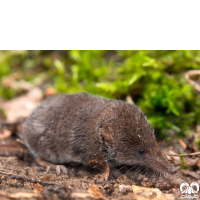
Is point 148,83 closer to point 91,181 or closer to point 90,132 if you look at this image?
point 90,132

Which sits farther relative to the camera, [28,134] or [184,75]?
[184,75]

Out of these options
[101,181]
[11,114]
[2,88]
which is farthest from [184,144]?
[2,88]

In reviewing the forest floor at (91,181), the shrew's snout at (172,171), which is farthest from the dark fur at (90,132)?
the forest floor at (91,181)

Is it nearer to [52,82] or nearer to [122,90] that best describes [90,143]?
[122,90]

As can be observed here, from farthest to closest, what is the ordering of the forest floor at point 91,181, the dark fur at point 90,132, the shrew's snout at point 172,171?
the dark fur at point 90,132 → the shrew's snout at point 172,171 → the forest floor at point 91,181

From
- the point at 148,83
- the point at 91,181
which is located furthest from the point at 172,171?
the point at 148,83

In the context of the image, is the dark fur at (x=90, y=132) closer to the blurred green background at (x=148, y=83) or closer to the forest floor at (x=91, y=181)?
the forest floor at (x=91, y=181)
